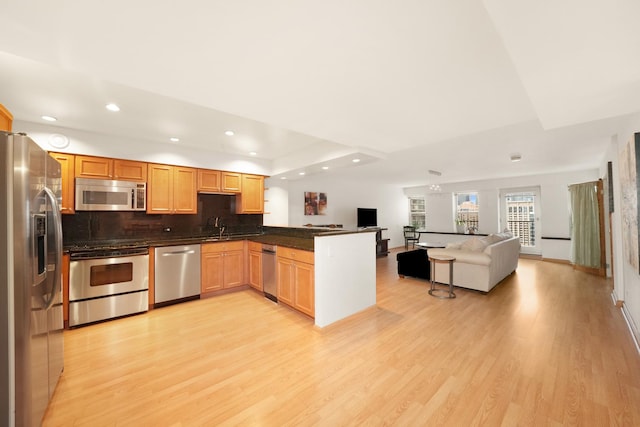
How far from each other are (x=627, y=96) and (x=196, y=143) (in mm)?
4792

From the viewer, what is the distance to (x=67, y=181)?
3.27 meters

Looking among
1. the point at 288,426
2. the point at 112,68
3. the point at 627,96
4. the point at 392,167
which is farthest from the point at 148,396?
the point at 392,167

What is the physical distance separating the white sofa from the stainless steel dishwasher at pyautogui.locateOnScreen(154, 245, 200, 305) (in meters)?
3.92

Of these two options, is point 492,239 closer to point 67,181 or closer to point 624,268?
point 624,268

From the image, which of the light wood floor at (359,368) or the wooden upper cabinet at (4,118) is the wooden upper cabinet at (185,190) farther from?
the wooden upper cabinet at (4,118)

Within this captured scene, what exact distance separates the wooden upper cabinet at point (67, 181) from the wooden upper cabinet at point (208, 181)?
5.19 ft

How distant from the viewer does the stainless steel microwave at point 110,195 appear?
335cm

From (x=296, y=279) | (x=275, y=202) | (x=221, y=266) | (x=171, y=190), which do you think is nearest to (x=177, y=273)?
(x=221, y=266)

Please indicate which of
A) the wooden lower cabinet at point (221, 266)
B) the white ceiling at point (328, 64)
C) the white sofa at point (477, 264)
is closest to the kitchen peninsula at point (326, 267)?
the wooden lower cabinet at point (221, 266)

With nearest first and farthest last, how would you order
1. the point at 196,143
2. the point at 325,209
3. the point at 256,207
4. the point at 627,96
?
the point at 627,96, the point at 196,143, the point at 256,207, the point at 325,209

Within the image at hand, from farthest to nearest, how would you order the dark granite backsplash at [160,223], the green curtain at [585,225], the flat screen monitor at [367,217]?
1. the flat screen monitor at [367,217]
2. the green curtain at [585,225]
3. the dark granite backsplash at [160,223]

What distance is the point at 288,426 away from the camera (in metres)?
1.57

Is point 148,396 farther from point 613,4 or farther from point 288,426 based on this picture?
point 613,4

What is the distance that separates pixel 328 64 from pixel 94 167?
368 cm
